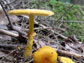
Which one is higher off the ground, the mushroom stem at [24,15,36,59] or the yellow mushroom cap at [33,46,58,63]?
the mushroom stem at [24,15,36,59]

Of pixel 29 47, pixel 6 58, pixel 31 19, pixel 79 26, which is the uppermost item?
pixel 31 19

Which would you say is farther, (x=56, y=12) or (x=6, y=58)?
(x=56, y=12)

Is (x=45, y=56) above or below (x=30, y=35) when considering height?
below

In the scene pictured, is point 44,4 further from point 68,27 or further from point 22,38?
point 22,38

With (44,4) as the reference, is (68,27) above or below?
below

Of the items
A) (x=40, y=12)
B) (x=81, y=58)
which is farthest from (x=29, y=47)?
(x=81, y=58)

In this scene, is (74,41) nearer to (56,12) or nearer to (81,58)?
(81,58)

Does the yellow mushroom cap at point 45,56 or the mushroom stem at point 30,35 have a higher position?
the mushroom stem at point 30,35

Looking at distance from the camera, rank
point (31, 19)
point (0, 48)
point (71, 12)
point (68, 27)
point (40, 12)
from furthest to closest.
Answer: point (71, 12), point (68, 27), point (0, 48), point (31, 19), point (40, 12)

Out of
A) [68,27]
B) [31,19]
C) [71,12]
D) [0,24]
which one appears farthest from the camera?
[71,12]
